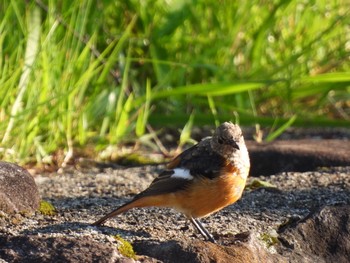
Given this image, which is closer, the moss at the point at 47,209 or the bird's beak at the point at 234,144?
the moss at the point at 47,209

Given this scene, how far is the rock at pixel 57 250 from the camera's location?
11.1ft

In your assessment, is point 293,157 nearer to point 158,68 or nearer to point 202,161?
point 202,161

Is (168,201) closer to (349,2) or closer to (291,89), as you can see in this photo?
(291,89)

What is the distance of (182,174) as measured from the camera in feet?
13.8

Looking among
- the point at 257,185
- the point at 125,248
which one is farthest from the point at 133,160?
the point at 125,248

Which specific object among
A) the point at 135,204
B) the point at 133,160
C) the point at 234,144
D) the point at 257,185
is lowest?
the point at 133,160

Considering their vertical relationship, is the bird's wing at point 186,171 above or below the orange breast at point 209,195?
above

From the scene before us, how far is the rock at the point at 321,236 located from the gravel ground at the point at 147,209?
0.35ft

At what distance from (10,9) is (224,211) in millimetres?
1855

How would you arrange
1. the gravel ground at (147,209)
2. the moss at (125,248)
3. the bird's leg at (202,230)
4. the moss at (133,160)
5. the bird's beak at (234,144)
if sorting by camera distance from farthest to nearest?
the moss at (133,160)
the bird's beak at (234,144)
the gravel ground at (147,209)
the bird's leg at (202,230)
the moss at (125,248)

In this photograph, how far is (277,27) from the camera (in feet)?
24.1

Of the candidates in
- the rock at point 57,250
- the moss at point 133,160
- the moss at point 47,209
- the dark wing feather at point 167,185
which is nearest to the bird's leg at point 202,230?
the dark wing feather at point 167,185

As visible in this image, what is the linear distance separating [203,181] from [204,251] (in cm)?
64

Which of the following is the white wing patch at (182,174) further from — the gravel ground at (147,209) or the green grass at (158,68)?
the green grass at (158,68)
